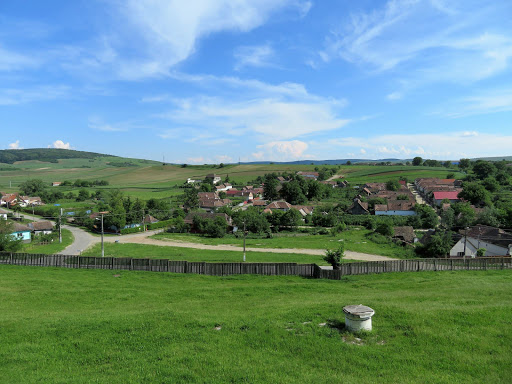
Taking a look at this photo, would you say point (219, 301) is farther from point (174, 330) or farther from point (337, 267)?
point (337, 267)

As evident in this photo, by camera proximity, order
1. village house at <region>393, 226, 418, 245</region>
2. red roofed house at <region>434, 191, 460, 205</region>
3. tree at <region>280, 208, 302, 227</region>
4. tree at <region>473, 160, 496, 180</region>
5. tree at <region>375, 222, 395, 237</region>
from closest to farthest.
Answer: village house at <region>393, 226, 418, 245</region> → tree at <region>375, 222, 395, 237</region> → tree at <region>280, 208, 302, 227</region> → red roofed house at <region>434, 191, 460, 205</region> → tree at <region>473, 160, 496, 180</region>

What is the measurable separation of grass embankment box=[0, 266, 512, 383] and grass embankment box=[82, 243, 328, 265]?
17.4m

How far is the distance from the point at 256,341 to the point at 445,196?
85905 millimetres

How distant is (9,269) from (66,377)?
2453 centimetres

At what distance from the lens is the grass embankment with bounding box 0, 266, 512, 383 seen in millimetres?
8297

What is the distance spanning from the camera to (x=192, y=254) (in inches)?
1481

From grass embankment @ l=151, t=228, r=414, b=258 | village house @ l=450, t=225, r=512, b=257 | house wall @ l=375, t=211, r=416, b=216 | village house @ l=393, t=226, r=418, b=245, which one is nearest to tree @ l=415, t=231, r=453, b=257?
village house @ l=450, t=225, r=512, b=257

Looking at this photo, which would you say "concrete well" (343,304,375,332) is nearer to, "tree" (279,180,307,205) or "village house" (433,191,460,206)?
"tree" (279,180,307,205)

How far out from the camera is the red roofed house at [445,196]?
78.9m

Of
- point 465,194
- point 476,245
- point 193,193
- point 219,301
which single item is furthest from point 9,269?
point 465,194

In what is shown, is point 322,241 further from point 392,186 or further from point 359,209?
point 392,186

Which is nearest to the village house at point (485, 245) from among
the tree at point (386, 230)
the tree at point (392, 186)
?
the tree at point (386, 230)

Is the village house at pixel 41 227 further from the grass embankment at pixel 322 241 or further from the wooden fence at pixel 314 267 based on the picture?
the wooden fence at pixel 314 267

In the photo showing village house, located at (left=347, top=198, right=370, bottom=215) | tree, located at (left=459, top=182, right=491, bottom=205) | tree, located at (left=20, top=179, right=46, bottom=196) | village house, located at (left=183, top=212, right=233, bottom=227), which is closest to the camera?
village house, located at (left=183, top=212, right=233, bottom=227)
